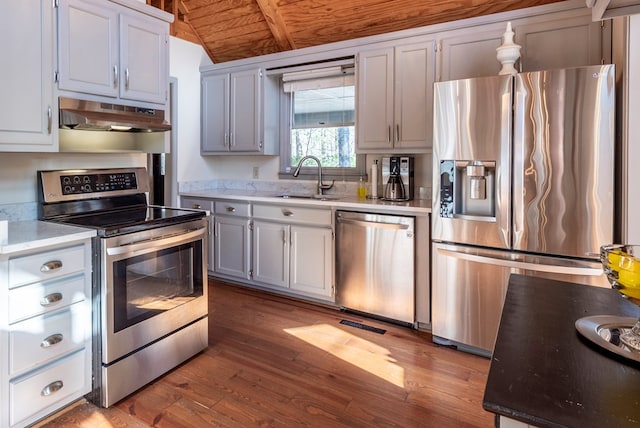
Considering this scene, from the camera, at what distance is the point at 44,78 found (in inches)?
83.5

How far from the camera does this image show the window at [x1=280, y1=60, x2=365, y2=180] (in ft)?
12.5

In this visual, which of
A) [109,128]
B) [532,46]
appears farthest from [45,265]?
[532,46]

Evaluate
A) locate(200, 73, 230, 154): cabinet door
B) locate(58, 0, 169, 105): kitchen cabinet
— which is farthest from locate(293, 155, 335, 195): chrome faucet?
locate(58, 0, 169, 105): kitchen cabinet

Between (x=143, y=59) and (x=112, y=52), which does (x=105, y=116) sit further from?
(x=143, y=59)

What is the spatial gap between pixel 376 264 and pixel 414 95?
1347 millimetres

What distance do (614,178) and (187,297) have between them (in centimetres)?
251

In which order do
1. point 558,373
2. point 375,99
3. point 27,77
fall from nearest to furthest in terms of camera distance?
point 558,373 < point 27,77 < point 375,99

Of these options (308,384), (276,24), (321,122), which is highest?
(276,24)

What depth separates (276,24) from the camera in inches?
150

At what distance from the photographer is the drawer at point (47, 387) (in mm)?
1756

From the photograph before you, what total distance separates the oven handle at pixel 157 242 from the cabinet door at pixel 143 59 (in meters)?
0.98

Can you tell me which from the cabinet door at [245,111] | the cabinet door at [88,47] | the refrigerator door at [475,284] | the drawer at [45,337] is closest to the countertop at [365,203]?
the refrigerator door at [475,284]

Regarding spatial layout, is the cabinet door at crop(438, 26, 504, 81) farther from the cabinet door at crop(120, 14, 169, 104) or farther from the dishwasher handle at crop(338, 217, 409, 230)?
the cabinet door at crop(120, 14, 169, 104)

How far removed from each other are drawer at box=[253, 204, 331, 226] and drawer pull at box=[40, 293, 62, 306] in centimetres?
191
